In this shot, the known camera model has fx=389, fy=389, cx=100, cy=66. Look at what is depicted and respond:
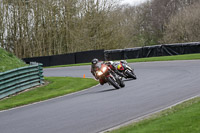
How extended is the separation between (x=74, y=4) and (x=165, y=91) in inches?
1524

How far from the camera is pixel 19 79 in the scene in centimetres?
1669

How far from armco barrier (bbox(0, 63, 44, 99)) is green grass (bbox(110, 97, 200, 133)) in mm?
9172

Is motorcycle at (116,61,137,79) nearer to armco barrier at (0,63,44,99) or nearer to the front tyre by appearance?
the front tyre

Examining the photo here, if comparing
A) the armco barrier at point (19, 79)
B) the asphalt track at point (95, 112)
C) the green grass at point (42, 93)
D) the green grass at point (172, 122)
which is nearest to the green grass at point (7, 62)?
the armco barrier at point (19, 79)

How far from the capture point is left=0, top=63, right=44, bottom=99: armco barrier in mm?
15540

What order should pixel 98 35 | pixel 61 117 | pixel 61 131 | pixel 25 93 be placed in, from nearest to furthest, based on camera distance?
pixel 61 131 < pixel 61 117 < pixel 25 93 < pixel 98 35

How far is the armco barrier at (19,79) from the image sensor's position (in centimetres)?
1554

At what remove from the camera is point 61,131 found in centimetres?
723

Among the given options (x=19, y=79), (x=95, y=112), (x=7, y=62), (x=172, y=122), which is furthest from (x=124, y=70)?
(x=172, y=122)

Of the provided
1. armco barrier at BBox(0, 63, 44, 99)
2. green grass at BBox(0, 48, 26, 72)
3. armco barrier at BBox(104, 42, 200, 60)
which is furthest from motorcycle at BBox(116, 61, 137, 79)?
armco barrier at BBox(104, 42, 200, 60)

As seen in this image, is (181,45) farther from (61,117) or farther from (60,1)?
(61,117)

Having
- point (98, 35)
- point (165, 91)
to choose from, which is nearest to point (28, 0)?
point (98, 35)

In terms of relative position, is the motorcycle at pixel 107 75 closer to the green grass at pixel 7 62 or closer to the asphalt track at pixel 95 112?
the asphalt track at pixel 95 112

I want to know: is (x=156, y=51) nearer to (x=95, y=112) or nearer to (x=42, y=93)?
(x=42, y=93)
